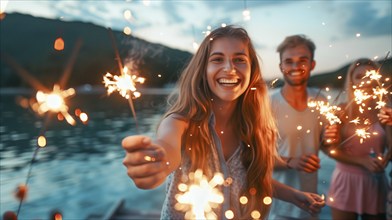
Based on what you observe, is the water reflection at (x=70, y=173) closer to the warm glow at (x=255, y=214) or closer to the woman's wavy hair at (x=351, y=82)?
the warm glow at (x=255, y=214)

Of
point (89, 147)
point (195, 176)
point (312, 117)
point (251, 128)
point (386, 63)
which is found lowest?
point (195, 176)

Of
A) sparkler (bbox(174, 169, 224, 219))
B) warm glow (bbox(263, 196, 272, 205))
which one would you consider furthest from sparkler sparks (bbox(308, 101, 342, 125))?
sparkler (bbox(174, 169, 224, 219))

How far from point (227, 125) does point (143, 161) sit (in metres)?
1.12

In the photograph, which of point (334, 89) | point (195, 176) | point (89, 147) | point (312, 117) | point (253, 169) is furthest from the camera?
point (89, 147)

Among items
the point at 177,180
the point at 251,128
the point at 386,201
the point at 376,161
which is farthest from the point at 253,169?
the point at 386,201

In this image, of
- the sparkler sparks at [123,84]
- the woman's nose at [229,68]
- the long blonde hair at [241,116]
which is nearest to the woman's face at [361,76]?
the long blonde hair at [241,116]

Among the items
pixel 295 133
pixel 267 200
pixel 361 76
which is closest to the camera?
pixel 267 200

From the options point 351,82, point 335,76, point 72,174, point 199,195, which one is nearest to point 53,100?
point 199,195

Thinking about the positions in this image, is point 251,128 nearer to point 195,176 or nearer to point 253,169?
point 253,169

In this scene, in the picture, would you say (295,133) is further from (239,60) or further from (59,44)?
(59,44)

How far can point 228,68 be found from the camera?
1.96 m

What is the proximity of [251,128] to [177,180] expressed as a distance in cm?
57

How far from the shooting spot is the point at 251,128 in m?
2.22

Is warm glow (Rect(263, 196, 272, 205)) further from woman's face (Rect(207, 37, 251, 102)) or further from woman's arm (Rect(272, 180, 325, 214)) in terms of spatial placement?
woman's face (Rect(207, 37, 251, 102))
